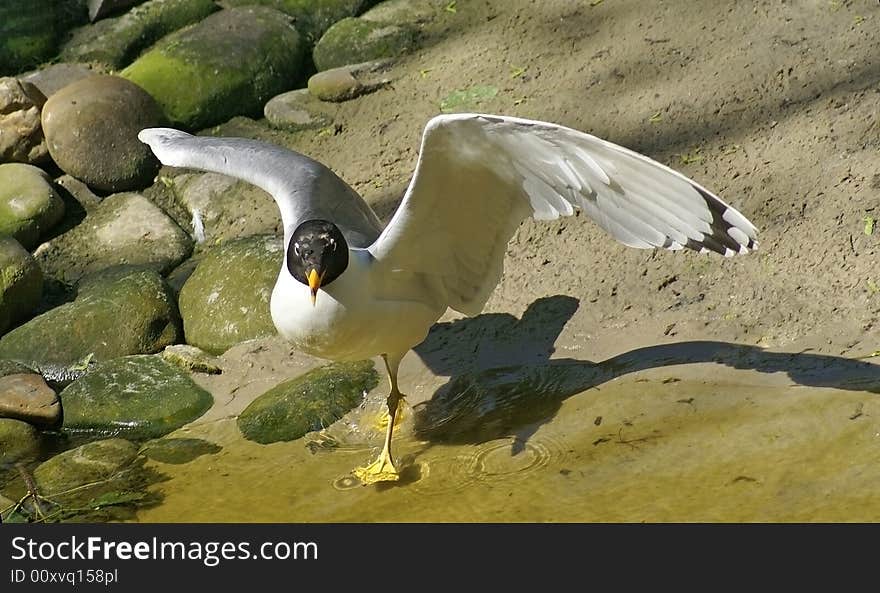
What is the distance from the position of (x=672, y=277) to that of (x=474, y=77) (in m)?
2.53

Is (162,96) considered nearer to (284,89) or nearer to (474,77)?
(284,89)

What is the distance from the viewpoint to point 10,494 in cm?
487

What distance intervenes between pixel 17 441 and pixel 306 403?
139cm

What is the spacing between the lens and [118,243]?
22.7 feet

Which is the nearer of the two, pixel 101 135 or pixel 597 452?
pixel 597 452

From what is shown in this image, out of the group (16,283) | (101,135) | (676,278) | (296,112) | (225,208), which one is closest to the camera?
(676,278)

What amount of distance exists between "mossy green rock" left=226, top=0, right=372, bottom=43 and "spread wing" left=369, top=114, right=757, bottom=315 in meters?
4.15

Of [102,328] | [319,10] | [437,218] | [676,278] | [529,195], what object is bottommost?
[102,328]

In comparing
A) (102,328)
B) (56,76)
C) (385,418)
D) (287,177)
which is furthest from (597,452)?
(56,76)

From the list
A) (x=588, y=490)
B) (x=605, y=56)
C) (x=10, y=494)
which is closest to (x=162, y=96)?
(x=605, y=56)

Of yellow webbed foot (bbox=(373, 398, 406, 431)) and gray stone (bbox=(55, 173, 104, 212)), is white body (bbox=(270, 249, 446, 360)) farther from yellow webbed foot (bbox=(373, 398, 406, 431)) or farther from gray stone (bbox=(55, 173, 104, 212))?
gray stone (bbox=(55, 173, 104, 212))

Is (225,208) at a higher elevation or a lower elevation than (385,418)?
higher

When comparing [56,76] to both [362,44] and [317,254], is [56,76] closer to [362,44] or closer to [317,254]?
[362,44]

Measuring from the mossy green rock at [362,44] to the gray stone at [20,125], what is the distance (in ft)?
6.49
